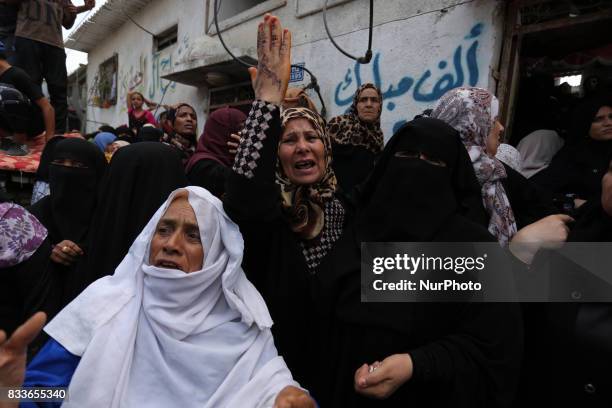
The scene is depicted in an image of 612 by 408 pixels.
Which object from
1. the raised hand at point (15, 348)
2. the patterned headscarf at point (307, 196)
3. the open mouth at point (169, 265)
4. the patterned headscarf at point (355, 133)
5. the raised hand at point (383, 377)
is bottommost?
the raised hand at point (383, 377)

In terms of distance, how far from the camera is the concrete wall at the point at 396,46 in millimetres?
3768

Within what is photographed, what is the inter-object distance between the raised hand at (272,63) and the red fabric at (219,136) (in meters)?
0.96

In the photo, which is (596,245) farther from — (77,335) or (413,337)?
(77,335)

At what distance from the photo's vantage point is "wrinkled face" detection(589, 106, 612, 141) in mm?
2551

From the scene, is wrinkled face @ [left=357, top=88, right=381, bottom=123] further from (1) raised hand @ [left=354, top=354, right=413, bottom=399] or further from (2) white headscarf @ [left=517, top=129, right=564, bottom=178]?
(1) raised hand @ [left=354, top=354, right=413, bottom=399]

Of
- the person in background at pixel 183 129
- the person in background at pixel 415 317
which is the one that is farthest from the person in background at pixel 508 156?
the person in background at pixel 183 129

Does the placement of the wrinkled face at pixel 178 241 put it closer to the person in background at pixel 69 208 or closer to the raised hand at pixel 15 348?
the raised hand at pixel 15 348

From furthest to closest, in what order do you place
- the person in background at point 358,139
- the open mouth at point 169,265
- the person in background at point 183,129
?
the person in background at point 183,129, the person in background at point 358,139, the open mouth at point 169,265

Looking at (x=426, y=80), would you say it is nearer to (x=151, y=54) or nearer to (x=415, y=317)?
(x=415, y=317)

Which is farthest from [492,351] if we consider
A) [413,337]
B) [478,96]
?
[478,96]

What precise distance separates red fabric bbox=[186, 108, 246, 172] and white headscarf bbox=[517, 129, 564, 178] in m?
2.43

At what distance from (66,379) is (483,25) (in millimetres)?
4142

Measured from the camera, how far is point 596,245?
1.21 meters

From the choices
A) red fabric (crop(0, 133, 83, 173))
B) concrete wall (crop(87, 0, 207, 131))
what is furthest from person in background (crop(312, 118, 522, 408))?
concrete wall (crop(87, 0, 207, 131))
